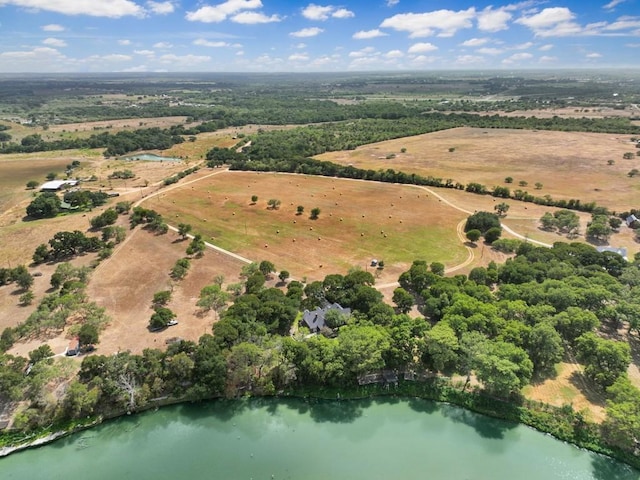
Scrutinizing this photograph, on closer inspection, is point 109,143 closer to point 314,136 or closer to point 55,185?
point 55,185

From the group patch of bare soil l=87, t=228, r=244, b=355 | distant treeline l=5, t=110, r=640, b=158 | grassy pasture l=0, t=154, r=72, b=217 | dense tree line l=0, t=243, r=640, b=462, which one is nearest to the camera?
dense tree line l=0, t=243, r=640, b=462

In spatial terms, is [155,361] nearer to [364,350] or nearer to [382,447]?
[364,350]

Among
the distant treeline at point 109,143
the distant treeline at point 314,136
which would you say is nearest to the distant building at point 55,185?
the distant treeline at point 109,143

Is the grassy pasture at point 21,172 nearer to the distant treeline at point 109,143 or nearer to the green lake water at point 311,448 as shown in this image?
the distant treeline at point 109,143

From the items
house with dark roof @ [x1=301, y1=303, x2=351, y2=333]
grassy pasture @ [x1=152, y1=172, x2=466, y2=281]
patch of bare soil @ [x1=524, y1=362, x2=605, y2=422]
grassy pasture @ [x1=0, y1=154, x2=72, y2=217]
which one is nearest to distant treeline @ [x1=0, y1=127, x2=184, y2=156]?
grassy pasture @ [x1=0, y1=154, x2=72, y2=217]

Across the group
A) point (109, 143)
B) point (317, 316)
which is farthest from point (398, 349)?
point (109, 143)

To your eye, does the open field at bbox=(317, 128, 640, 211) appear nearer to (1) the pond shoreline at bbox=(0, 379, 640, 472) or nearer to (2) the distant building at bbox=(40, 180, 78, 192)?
(1) the pond shoreline at bbox=(0, 379, 640, 472)
